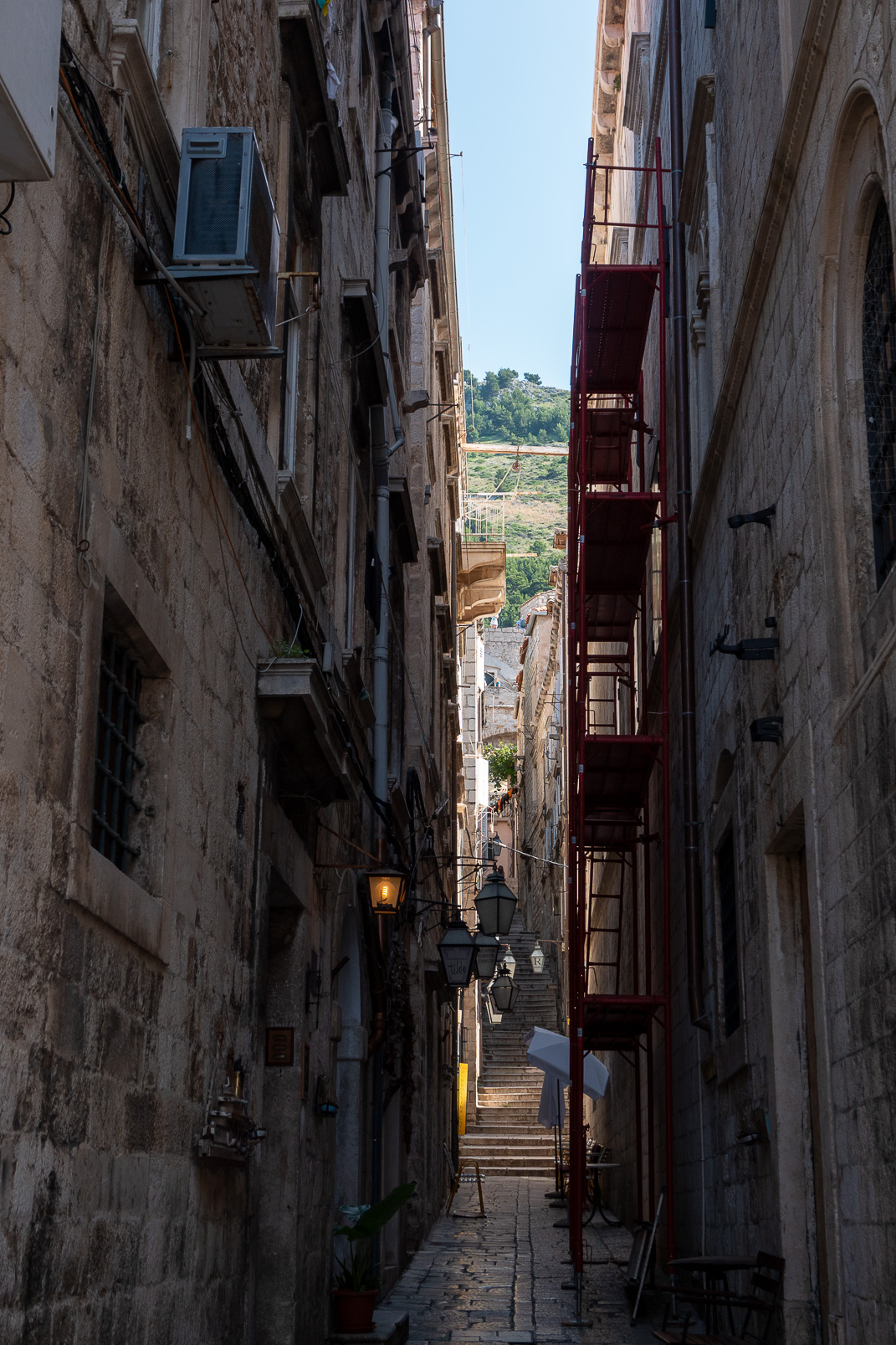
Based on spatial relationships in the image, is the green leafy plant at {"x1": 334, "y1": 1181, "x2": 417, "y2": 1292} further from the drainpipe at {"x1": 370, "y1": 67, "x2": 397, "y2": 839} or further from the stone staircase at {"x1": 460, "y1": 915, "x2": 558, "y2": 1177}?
the stone staircase at {"x1": 460, "y1": 915, "x2": 558, "y2": 1177}

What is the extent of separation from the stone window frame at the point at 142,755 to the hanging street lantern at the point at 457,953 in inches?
362

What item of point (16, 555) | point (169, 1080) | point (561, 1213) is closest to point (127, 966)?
point (169, 1080)

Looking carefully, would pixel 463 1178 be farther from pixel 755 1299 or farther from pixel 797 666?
pixel 797 666

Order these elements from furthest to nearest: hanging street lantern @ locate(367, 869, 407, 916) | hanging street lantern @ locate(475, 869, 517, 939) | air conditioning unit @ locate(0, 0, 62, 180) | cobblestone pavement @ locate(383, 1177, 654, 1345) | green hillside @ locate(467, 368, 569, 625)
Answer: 1. green hillside @ locate(467, 368, 569, 625)
2. hanging street lantern @ locate(475, 869, 517, 939)
3. cobblestone pavement @ locate(383, 1177, 654, 1345)
4. hanging street lantern @ locate(367, 869, 407, 916)
5. air conditioning unit @ locate(0, 0, 62, 180)

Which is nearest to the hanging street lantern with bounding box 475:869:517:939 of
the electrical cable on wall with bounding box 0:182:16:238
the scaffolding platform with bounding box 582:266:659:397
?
the scaffolding platform with bounding box 582:266:659:397

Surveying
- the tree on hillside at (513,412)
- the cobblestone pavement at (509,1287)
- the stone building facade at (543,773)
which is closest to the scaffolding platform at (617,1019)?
the cobblestone pavement at (509,1287)

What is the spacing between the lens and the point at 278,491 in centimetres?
808

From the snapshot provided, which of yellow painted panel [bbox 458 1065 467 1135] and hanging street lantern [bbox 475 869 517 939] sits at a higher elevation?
hanging street lantern [bbox 475 869 517 939]

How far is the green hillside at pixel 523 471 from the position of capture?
417 feet

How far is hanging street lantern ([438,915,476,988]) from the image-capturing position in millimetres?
14492

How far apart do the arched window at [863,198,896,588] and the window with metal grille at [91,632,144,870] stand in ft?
10.1

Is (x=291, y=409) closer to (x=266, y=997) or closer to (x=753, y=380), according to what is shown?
(x=753, y=380)

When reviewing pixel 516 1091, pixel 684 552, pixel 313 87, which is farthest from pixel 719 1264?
pixel 516 1091

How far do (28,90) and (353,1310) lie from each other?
8047mm
